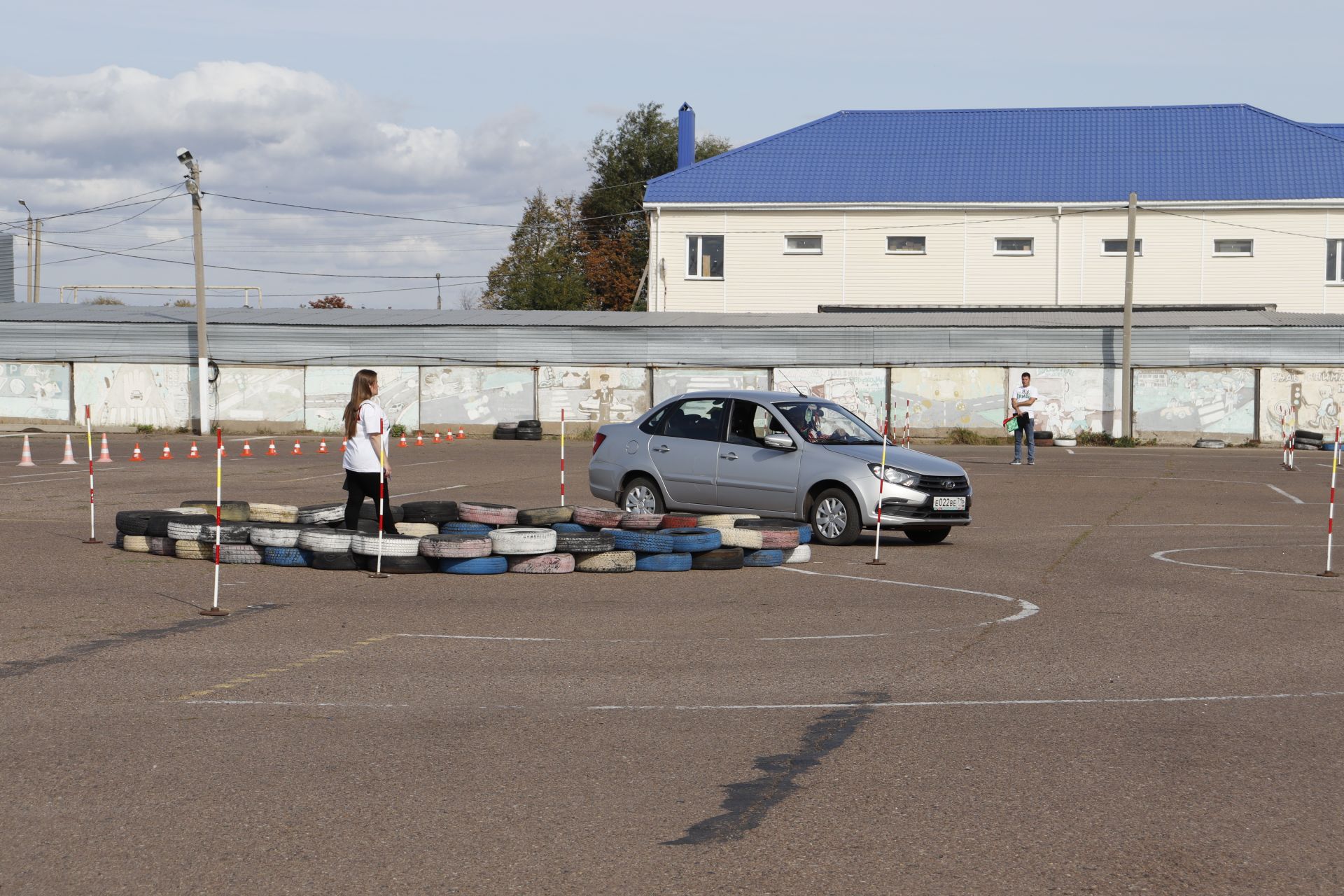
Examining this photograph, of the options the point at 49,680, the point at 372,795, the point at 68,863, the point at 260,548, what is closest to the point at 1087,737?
the point at 372,795

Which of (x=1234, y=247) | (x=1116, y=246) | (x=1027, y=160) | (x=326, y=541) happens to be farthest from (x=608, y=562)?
(x=1027, y=160)

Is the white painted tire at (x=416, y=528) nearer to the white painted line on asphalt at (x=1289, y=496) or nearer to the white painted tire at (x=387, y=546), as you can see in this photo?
the white painted tire at (x=387, y=546)

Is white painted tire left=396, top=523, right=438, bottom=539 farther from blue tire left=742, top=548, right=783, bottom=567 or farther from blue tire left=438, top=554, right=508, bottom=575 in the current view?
blue tire left=742, top=548, right=783, bottom=567

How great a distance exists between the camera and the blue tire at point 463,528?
1442 cm

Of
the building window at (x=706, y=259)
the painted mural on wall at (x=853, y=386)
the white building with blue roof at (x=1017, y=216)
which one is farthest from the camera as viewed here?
the building window at (x=706, y=259)

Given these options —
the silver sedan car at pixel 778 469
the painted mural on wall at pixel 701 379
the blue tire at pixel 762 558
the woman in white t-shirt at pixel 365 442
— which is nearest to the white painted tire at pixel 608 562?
the blue tire at pixel 762 558

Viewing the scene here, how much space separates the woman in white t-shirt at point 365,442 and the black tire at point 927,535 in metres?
6.04

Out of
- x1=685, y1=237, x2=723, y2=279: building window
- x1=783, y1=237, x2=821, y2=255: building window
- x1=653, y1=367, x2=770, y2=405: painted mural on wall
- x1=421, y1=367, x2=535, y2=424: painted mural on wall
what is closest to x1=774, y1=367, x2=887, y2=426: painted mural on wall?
x1=653, y1=367, x2=770, y2=405: painted mural on wall

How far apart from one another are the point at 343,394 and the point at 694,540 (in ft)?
113

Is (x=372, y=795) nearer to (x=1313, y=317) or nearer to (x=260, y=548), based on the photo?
(x=260, y=548)

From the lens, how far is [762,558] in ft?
45.3

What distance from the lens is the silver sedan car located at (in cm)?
1541

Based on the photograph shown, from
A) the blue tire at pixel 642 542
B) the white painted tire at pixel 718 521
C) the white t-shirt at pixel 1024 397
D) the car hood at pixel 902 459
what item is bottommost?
the blue tire at pixel 642 542

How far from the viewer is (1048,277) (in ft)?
164
